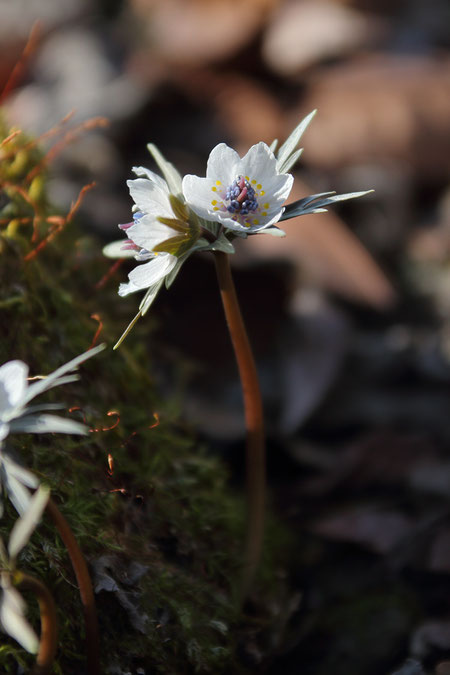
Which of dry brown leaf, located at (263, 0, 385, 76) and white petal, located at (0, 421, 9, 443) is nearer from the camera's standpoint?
white petal, located at (0, 421, 9, 443)

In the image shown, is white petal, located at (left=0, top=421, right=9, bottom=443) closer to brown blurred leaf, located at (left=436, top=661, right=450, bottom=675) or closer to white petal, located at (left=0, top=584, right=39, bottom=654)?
white petal, located at (left=0, top=584, right=39, bottom=654)

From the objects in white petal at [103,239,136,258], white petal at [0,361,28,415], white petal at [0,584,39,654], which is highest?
white petal at [0,361,28,415]

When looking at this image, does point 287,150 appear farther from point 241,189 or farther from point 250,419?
point 250,419

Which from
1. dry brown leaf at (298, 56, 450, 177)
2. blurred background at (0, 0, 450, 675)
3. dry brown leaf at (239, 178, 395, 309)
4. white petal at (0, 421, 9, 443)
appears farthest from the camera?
dry brown leaf at (298, 56, 450, 177)

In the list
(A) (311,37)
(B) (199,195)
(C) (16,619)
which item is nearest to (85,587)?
(C) (16,619)

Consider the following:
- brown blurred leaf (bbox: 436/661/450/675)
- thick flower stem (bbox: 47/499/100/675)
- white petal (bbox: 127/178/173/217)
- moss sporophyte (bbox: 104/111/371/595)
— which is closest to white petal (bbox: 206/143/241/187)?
moss sporophyte (bbox: 104/111/371/595)

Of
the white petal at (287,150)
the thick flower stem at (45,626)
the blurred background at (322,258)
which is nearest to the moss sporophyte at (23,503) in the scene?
the thick flower stem at (45,626)
